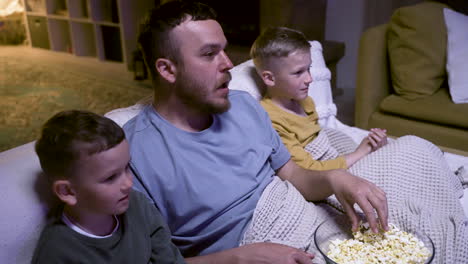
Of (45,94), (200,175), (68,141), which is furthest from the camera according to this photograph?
(45,94)

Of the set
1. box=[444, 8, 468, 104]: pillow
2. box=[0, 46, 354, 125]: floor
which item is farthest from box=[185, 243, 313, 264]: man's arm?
box=[0, 46, 354, 125]: floor

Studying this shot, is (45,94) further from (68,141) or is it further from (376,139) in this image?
(68,141)

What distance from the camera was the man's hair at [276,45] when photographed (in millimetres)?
1441

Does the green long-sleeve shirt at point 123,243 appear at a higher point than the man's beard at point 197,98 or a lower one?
lower

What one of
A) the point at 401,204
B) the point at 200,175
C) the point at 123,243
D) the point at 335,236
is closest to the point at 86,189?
the point at 123,243

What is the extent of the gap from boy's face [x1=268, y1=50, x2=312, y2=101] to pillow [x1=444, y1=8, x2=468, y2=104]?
1.18m

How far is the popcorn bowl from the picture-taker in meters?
0.90

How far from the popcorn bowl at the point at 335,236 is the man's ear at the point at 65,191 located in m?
0.51

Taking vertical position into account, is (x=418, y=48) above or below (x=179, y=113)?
below

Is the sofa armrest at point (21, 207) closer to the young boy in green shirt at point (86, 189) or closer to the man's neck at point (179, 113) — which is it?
the young boy in green shirt at point (86, 189)

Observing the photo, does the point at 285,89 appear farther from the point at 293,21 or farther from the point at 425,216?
the point at 293,21

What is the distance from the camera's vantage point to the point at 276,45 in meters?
1.45

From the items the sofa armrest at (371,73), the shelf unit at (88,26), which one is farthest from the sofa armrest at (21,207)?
the shelf unit at (88,26)

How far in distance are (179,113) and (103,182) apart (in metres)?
0.36
